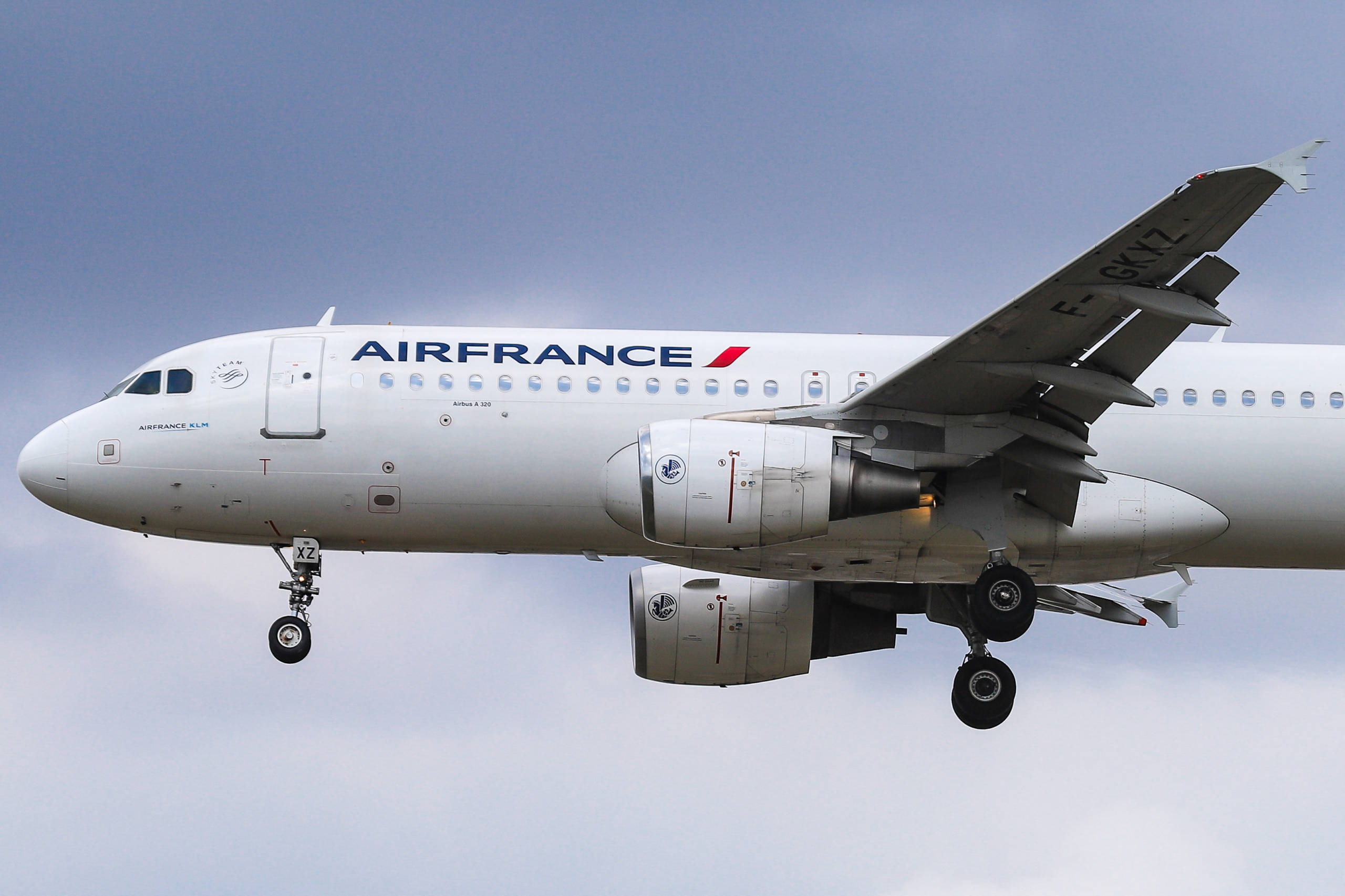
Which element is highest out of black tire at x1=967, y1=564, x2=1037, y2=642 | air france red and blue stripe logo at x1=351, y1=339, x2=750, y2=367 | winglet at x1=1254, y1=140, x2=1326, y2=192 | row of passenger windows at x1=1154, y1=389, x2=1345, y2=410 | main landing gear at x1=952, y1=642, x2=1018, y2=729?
winglet at x1=1254, y1=140, x2=1326, y2=192

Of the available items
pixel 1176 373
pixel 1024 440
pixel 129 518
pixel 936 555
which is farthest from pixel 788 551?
pixel 129 518

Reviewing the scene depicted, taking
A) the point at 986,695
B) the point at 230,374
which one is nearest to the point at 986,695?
the point at 986,695

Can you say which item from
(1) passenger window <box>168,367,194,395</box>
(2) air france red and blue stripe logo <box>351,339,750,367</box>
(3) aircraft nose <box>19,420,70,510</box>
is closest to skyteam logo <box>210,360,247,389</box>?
(1) passenger window <box>168,367,194,395</box>

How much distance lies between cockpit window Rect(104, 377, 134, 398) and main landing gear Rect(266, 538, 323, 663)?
3294 mm

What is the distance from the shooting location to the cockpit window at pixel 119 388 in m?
22.7

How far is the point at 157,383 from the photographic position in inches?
886

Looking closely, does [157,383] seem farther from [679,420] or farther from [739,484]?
[739,484]

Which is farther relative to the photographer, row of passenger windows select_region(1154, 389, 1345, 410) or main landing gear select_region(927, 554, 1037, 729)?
row of passenger windows select_region(1154, 389, 1345, 410)

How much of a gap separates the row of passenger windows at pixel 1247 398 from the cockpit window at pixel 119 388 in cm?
1417

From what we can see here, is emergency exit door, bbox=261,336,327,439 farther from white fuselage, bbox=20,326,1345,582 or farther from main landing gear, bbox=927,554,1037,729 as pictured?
main landing gear, bbox=927,554,1037,729

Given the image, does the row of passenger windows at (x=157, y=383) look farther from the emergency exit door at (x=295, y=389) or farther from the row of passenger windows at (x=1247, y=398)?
the row of passenger windows at (x=1247, y=398)

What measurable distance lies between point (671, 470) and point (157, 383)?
26.7 ft

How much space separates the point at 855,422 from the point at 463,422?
528cm

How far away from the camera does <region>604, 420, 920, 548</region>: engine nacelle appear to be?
18.7 metres
